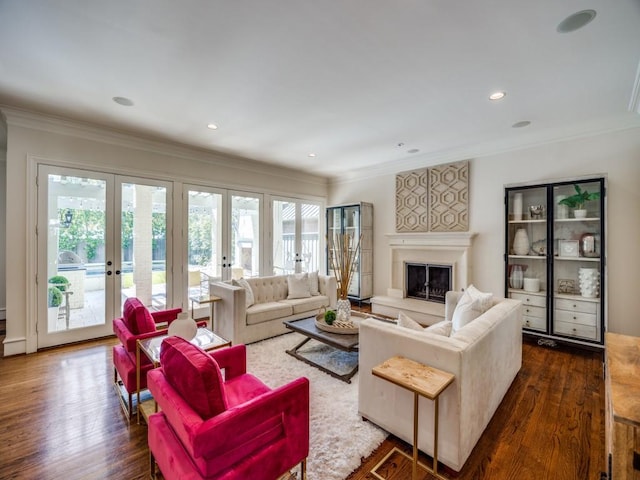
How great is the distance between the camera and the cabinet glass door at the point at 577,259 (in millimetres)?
3398

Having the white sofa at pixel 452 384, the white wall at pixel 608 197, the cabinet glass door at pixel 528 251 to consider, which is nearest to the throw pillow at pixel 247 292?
the white sofa at pixel 452 384

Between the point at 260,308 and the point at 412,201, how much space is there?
11.0ft

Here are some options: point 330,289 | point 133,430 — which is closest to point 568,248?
point 330,289

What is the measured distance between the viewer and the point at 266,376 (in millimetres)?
2811

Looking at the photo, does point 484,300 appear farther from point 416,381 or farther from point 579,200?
point 579,200

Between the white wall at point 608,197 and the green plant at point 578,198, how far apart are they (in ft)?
0.68

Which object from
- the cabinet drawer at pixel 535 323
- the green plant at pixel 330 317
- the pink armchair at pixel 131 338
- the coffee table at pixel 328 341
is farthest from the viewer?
the cabinet drawer at pixel 535 323

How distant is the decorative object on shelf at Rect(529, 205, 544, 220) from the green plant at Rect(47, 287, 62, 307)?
632 centimetres

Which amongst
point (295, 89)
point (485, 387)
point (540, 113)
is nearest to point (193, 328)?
point (485, 387)

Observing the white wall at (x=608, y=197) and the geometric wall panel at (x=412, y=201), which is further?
the geometric wall panel at (x=412, y=201)

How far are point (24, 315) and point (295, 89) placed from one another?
13.5ft

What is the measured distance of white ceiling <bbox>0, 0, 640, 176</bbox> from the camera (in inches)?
72.3

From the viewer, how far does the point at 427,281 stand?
5.08m

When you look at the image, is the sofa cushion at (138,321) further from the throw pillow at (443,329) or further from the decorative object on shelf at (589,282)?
the decorative object on shelf at (589,282)
